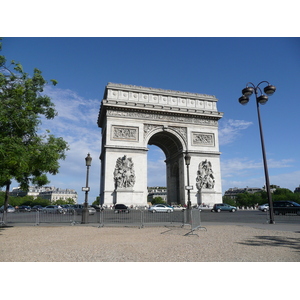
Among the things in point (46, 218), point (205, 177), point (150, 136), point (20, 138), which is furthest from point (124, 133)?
point (20, 138)

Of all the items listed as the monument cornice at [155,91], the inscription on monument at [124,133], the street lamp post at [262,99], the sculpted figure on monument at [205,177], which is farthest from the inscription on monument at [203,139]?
the street lamp post at [262,99]

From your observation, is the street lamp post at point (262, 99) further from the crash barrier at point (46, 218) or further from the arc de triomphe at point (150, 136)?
the arc de triomphe at point (150, 136)

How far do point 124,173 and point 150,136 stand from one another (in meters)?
6.68

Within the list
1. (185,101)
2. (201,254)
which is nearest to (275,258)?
(201,254)

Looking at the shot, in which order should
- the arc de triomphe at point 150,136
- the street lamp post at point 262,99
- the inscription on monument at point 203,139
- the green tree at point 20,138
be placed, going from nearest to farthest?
the green tree at point 20,138, the street lamp post at point 262,99, the arc de triomphe at point 150,136, the inscription on monument at point 203,139

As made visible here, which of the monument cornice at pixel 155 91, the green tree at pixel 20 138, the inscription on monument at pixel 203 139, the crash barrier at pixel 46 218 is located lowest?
the crash barrier at pixel 46 218

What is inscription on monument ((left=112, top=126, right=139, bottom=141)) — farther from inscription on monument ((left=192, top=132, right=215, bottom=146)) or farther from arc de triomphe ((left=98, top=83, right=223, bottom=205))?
inscription on monument ((left=192, top=132, right=215, bottom=146))

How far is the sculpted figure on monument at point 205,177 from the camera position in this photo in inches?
1324

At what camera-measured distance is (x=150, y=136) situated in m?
34.6

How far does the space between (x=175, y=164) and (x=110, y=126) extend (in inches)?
471

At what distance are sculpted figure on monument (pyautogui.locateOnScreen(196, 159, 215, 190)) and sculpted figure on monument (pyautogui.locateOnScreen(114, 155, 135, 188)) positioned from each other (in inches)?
355

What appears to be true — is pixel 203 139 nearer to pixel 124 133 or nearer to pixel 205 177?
pixel 205 177

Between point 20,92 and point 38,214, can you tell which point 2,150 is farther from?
point 38,214

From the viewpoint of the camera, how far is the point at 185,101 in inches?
1452
